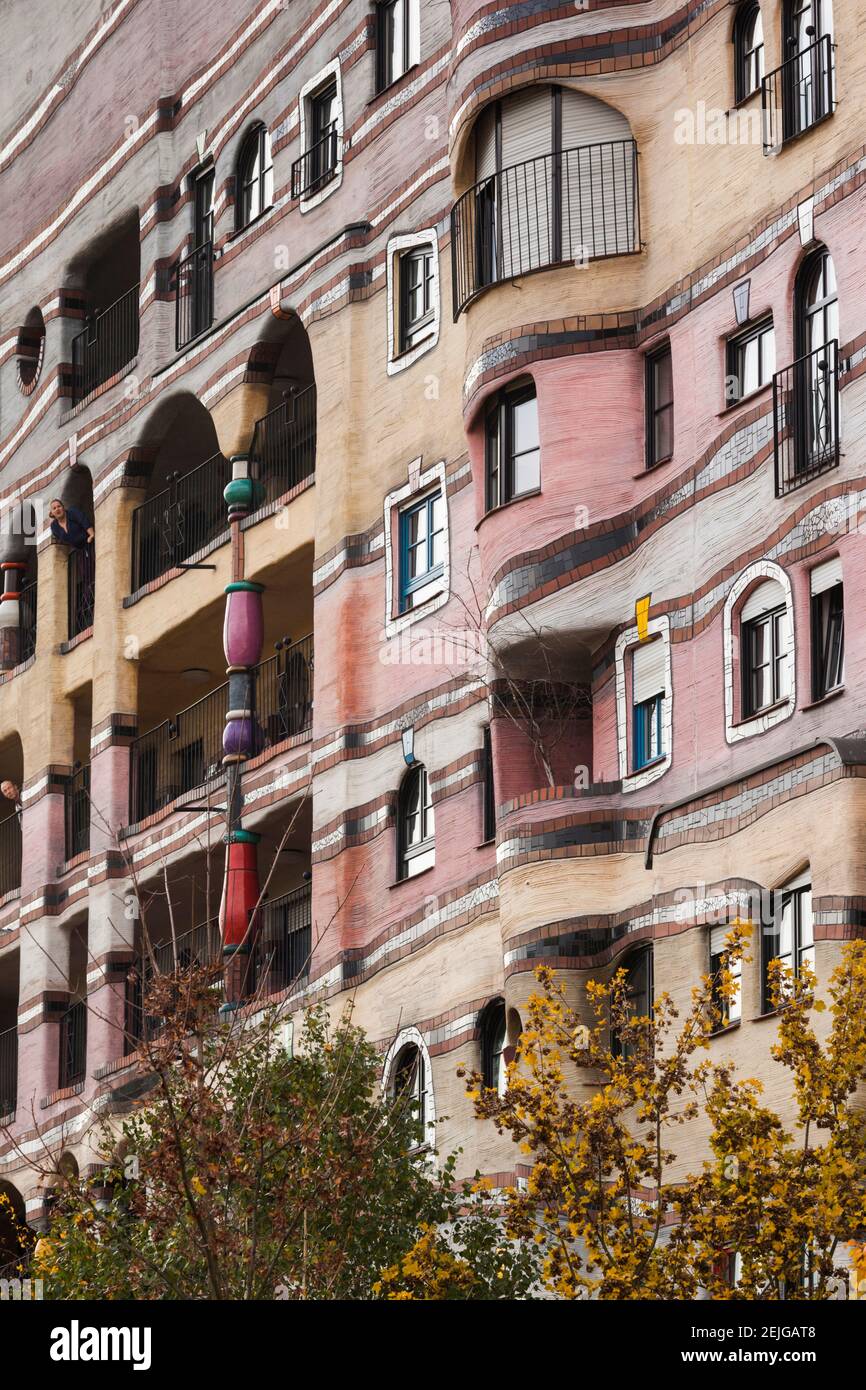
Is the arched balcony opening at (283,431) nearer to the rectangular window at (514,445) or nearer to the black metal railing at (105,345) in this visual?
the black metal railing at (105,345)

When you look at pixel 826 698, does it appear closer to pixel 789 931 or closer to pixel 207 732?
pixel 789 931

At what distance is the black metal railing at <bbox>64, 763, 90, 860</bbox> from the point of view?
44.7m

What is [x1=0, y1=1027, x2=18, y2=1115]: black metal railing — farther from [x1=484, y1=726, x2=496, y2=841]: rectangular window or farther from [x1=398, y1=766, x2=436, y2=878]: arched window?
[x1=484, y1=726, x2=496, y2=841]: rectangular window

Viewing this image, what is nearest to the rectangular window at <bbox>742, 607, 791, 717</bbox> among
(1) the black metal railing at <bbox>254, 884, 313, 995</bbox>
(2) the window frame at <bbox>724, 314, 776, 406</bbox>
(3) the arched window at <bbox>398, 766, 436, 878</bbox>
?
(2) the window frame at <bbox>724, 314, 776, 406</bbox>

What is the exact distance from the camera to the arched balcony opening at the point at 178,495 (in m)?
42.7

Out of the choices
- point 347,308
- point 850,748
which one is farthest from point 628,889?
point 347,308

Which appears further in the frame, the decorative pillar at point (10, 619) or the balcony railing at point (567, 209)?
the decorative pillar at point (10, 619)

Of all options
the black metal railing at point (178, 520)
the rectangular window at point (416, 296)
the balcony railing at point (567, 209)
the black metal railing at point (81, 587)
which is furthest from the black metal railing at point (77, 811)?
the balcony railing at point (567, 209)

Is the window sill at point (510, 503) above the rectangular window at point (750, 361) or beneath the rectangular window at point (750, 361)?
beneath

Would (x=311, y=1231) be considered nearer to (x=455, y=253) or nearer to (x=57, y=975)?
(x=455, y=253)

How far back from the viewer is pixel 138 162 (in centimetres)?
4459

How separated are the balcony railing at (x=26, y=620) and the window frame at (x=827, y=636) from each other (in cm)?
2284

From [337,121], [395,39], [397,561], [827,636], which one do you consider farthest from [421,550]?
[827,636]
